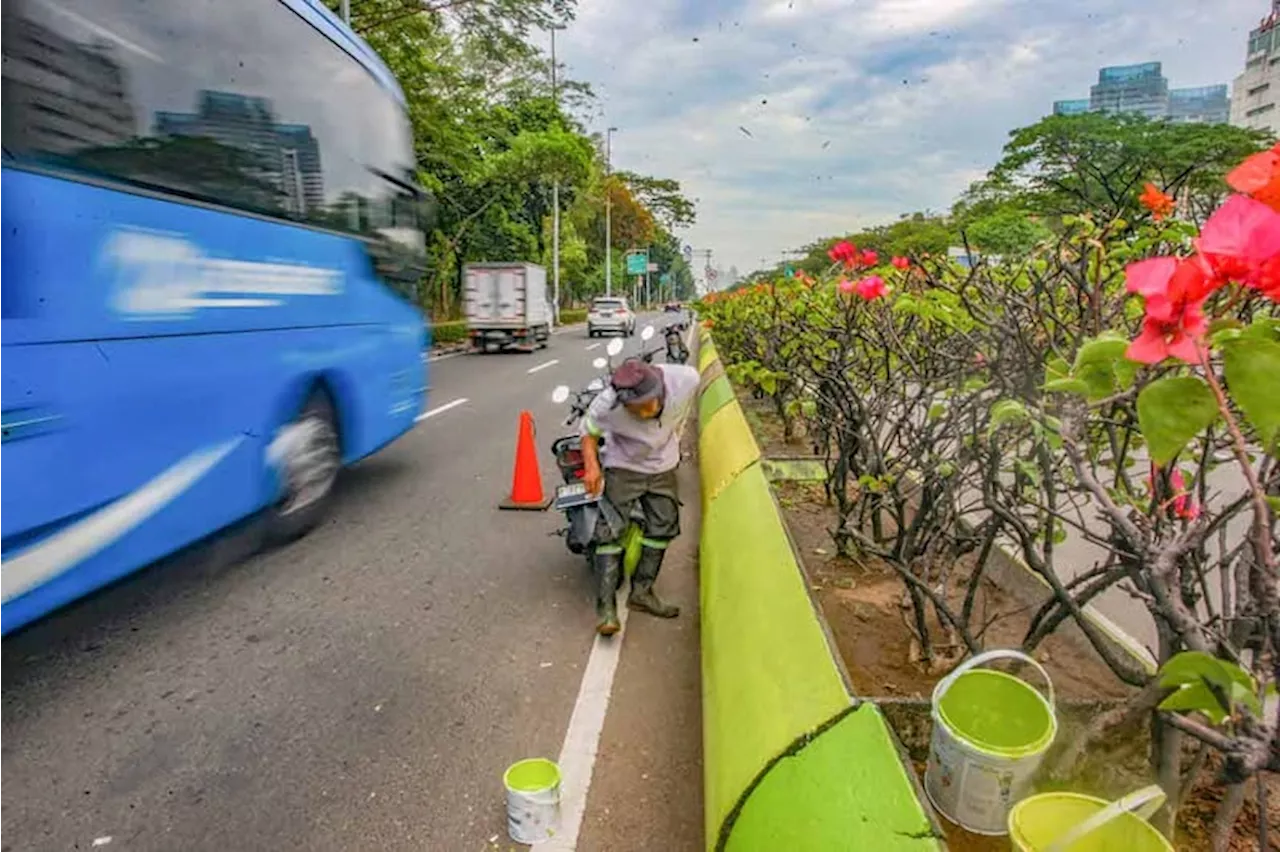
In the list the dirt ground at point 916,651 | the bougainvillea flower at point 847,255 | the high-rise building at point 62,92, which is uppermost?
the high-rise building at point 62,92

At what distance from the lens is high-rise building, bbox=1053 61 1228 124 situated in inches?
653

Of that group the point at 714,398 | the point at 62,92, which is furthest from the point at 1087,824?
the point at 714,398

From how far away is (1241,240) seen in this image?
3.03 feet

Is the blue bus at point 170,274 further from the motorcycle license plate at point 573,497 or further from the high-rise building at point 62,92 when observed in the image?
the motorcycle license plate at point 573,497

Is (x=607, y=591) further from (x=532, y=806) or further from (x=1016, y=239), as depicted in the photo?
(x=1016, y=239)

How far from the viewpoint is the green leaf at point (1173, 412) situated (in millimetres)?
946

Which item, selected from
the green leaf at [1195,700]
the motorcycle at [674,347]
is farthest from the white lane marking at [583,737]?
the motorcycle at [674,347]

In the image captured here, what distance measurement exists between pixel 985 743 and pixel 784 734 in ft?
1.65

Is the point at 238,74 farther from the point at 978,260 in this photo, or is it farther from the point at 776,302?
the point at 776,302

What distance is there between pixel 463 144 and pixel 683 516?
16871mm

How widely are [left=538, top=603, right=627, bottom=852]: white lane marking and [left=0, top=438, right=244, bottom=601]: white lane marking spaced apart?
2.20m

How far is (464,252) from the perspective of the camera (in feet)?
98.3

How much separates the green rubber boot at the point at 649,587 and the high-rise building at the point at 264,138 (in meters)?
3.02

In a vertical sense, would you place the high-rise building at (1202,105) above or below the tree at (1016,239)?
above
